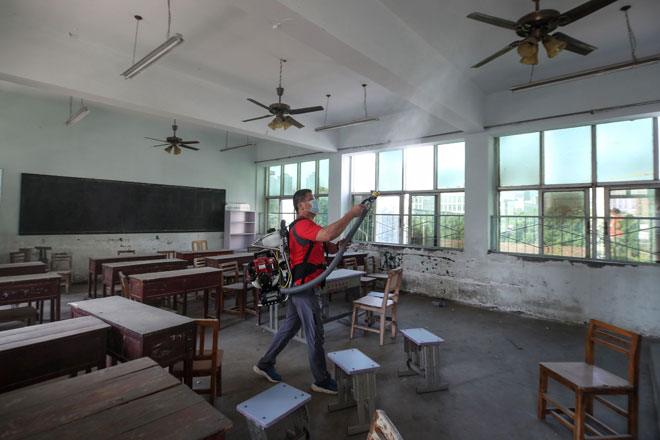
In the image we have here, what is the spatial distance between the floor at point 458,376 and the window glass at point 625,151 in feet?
7.31

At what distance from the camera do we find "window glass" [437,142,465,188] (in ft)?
19.6

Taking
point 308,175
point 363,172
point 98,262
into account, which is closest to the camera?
point 98,262

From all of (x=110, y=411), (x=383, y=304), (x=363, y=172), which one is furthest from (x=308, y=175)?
(x=110, y=411)

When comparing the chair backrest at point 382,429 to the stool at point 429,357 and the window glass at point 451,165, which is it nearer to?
the stool at point 429,357

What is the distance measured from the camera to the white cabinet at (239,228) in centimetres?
906

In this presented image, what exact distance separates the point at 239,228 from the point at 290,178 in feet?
7.05

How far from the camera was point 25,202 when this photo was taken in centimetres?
616

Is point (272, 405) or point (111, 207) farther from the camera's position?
point (111, 207)

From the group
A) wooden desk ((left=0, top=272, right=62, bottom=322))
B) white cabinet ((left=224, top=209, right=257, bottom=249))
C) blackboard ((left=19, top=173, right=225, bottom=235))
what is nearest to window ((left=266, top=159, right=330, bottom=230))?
white cabinet ((left=224, top=209, right=257, bottom=249))

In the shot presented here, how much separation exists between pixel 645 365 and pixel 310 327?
3546mm

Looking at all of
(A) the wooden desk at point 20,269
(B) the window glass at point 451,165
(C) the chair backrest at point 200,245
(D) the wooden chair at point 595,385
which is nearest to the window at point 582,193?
(B) the window glass at point 451,165

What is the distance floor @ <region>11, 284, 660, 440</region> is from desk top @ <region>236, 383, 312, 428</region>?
489mm

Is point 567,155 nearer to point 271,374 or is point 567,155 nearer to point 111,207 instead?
point 271,374

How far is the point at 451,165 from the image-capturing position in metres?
6.12
